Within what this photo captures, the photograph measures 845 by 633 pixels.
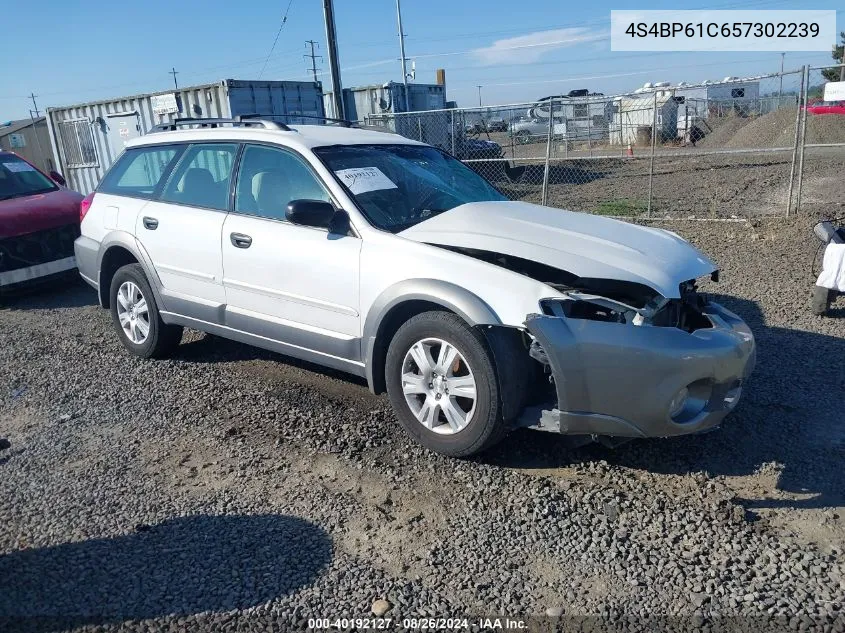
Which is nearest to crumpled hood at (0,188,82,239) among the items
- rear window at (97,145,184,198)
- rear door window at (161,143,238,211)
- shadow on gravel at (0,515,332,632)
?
rear window at (97,145,184,198)

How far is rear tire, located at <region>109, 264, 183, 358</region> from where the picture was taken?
561cm

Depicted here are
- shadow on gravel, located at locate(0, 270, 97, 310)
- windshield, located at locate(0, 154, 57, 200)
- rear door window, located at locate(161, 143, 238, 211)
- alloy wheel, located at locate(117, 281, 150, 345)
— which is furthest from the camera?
windshield, located at locate(0, 154, 57, 200)

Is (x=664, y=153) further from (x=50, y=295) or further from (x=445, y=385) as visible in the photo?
(x=445, y=385)

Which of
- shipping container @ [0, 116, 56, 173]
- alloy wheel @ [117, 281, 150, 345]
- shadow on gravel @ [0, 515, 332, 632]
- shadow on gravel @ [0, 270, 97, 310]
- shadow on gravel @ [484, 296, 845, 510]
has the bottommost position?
shadow on gravel @ [484, 296, 845, 510]

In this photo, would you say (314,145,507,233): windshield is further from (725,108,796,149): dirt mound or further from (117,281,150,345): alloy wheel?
(725,108,796,149): dirt mound

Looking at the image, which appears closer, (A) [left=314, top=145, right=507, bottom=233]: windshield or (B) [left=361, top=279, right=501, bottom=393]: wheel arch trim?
(B) [left=361, top=279, right=501, bottom=393]: wheel arch trim

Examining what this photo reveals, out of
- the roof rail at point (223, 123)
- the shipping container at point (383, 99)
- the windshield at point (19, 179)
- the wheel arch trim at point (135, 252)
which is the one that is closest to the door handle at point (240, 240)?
the roof rail at point (223, 123)

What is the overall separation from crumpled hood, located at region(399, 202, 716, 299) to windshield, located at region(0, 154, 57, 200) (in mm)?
6429

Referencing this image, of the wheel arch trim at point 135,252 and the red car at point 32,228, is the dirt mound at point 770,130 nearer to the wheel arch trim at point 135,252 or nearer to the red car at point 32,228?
the red car at point 32,228

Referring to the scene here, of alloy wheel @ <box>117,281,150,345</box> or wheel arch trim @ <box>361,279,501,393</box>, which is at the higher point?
wheel arch trim @ <box>361,279,501,393</box>

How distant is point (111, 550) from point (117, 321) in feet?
10.1

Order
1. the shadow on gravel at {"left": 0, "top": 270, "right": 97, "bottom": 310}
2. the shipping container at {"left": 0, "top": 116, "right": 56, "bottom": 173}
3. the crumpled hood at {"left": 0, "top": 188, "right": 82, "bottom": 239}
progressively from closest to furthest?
the crumpled hood at {"left": 0, "top": 188, "right": 82, "bottom": 239}
the shadow on gravel at {"left": 0, "top": 270, "right": 97, "bottom": 310}
the shipping container at {"left": 0, "top": 116, "right": 56, "bottom": 173}

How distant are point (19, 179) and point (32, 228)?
1.27 metres

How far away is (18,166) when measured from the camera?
8.85 m
